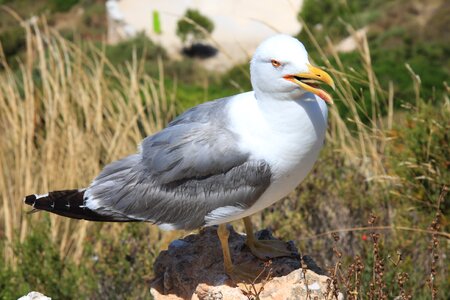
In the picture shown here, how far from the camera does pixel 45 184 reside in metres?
4.83

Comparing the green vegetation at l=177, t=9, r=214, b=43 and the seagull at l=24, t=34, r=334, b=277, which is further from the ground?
the seagull at l=24, t=34, r=334, b=277

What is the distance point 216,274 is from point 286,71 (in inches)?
35.1

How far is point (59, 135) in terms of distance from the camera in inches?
208

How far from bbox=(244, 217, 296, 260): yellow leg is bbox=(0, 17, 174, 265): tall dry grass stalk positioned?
159 centimetres

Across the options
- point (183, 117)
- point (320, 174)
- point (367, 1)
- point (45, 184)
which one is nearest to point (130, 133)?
point (45, 184)

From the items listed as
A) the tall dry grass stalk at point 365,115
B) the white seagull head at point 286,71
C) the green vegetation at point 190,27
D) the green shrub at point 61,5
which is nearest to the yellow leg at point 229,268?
the white seagull head at point 286,71

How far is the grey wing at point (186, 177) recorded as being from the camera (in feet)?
9.73

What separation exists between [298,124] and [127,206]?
0.77m

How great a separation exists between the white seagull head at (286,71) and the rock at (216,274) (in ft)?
2.17

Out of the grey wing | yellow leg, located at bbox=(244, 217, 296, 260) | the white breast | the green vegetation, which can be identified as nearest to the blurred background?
yellow leg, located at bbox=(244, 217, 296, 260)

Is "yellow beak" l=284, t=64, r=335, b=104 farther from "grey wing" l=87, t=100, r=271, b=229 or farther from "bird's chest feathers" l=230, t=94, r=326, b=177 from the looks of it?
"grey wing" l=87, t=100, r=271, b=229

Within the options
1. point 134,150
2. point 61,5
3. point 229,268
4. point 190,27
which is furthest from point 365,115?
point 61,5

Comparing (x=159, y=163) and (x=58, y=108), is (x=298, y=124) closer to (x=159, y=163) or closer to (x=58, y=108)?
(x=159, y=163)

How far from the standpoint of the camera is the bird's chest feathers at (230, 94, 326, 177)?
2.85m
